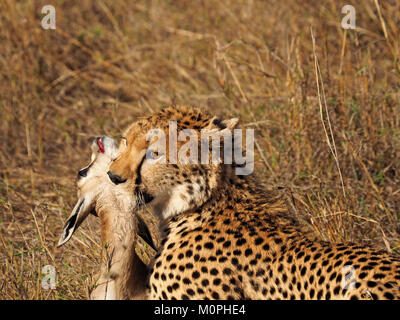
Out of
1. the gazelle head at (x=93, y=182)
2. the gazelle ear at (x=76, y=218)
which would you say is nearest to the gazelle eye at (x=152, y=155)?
the gazelle head at (x=93, y=182)

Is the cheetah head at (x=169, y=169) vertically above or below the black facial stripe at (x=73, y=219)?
above

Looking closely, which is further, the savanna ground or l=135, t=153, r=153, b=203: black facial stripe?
the savanna ground

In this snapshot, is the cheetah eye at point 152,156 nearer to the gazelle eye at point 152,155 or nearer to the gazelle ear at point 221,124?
the gazelle eye at point 152,155

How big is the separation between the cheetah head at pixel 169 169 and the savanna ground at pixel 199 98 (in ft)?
1.69

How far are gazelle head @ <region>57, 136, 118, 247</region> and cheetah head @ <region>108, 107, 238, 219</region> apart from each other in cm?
8

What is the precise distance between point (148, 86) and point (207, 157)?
263 cm

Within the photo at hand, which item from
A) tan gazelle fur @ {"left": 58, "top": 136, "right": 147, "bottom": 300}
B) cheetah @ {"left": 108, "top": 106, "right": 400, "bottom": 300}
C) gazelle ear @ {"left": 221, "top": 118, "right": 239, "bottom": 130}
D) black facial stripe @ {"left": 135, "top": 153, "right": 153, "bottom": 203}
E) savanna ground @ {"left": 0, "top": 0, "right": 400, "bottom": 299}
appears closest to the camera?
cheetah @ {"left": 108, "top": 106, "right": 400, "bottom": 300}

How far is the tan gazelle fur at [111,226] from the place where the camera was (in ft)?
9.68

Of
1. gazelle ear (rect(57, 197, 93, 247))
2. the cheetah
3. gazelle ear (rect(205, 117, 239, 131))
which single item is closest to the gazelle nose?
the cheetah

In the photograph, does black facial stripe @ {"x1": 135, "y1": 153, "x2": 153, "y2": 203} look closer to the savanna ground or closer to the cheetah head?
the cheetah head

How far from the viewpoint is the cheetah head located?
3076 mm

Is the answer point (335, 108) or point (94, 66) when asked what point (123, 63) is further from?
point (335, 108)
